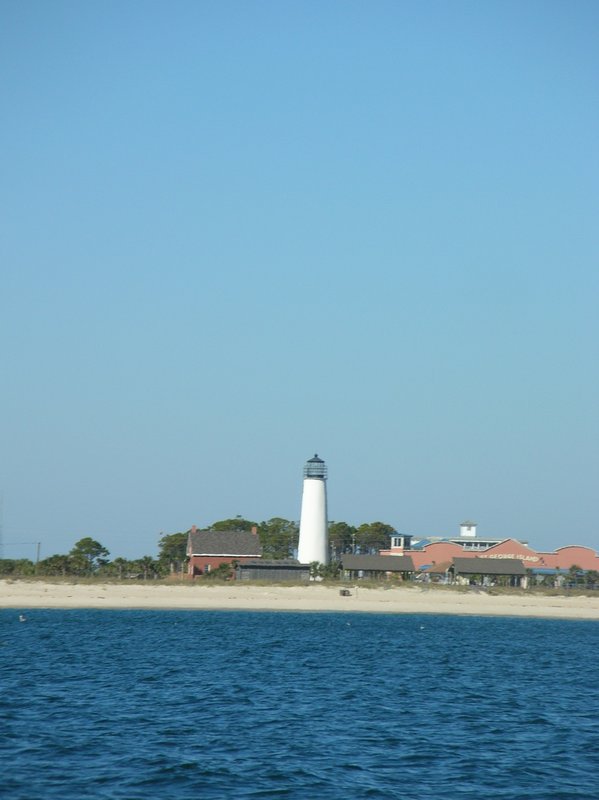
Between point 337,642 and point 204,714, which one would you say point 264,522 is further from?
point 204,714

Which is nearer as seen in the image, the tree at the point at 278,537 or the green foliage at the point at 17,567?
the green foliage at the point at 17,567

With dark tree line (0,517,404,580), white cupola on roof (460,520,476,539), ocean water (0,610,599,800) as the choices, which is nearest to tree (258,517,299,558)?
dark tree line (0,517,404,580)

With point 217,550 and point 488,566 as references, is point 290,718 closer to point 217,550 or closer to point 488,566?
point 217,550

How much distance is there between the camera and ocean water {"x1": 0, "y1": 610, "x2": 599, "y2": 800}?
25.4 m

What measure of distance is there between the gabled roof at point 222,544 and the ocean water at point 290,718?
53.9m

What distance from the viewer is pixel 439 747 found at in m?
30.5

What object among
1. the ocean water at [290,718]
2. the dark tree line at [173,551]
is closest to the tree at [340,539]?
the dark tree line at [173,551]

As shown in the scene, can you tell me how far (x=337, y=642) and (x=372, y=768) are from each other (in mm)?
39281

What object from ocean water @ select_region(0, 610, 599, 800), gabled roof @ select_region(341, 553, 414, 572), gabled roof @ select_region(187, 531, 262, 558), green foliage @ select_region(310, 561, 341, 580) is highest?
gabled roof @ select_region(187, 531, 262, 558)

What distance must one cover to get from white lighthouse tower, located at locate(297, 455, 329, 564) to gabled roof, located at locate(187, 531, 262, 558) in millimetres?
6324

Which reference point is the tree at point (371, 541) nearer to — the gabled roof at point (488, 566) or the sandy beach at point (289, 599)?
the gabled roof at point (488, 566)

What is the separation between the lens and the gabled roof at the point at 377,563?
4961 inches

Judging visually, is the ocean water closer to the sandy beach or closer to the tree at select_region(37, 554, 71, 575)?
the sandy beach

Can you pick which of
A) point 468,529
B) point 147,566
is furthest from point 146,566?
point 468,529
